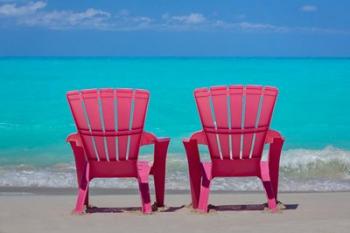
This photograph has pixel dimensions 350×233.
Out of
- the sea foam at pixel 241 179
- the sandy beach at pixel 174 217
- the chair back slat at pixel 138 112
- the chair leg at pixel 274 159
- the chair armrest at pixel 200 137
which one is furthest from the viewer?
the sea foam at pixel 241 179

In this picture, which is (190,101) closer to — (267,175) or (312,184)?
(312,184)

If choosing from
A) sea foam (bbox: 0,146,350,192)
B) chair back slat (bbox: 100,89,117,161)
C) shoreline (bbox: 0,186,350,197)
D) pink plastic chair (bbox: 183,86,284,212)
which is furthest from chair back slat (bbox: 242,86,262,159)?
sea foam (bbox: 0,146,350,192)

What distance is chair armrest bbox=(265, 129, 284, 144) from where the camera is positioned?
5.67 metres

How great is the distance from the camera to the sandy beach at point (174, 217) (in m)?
5.18

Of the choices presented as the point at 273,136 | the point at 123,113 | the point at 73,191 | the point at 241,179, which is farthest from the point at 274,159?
the point at 241,179

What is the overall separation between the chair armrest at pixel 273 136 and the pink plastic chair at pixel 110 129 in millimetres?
819

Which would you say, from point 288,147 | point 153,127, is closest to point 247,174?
point 288,147

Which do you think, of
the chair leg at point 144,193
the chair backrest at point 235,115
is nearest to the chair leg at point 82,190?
the chair leg at point 144,193

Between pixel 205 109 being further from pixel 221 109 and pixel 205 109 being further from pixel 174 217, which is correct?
pixel 174 217

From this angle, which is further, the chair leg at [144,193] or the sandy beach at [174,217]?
the chair leg at [144,193]

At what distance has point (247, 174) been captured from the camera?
5648 mm

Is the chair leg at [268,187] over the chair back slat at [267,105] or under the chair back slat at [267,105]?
under

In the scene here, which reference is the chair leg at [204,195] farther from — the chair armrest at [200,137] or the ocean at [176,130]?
the ocean at [176,130]

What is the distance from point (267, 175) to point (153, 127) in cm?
1659
